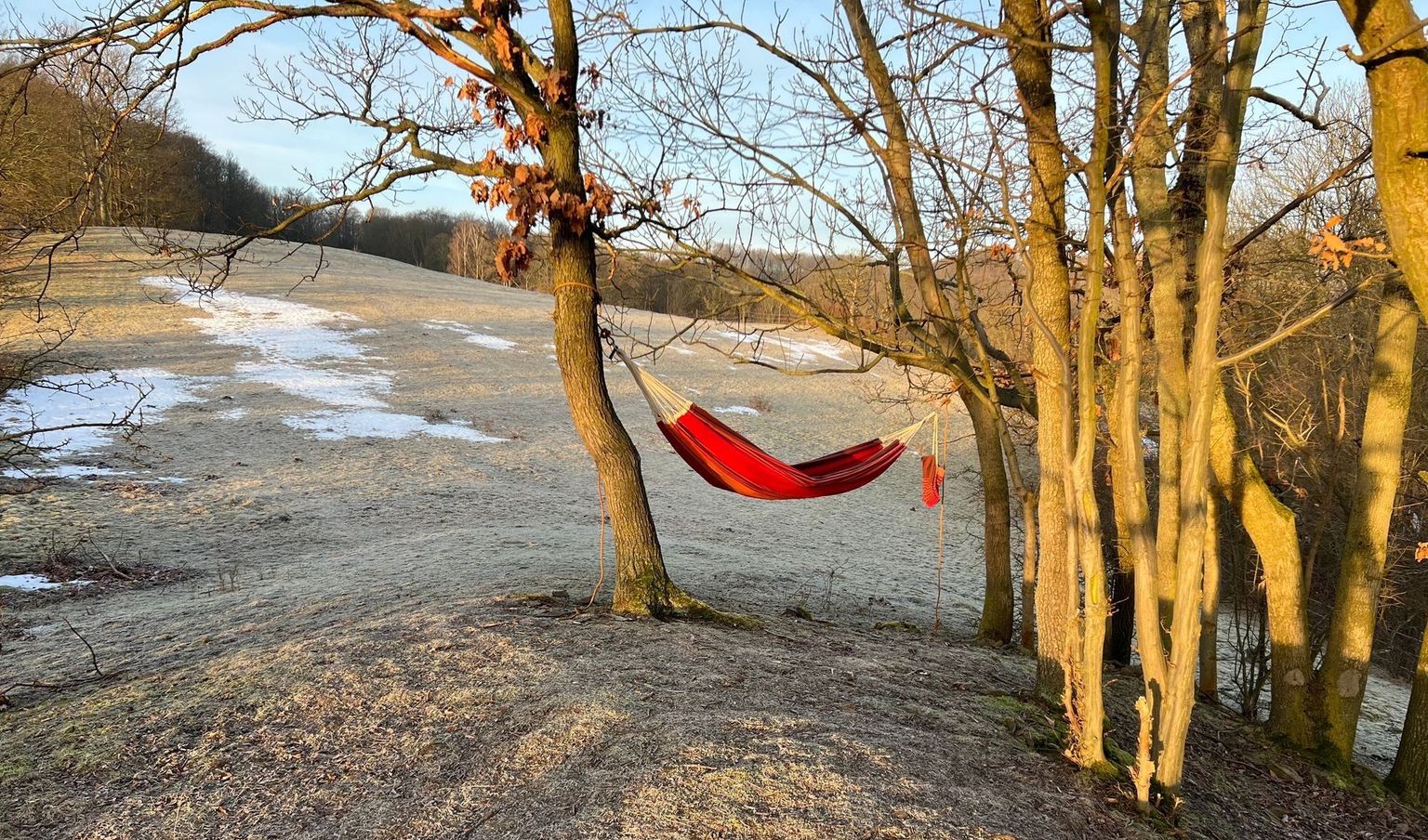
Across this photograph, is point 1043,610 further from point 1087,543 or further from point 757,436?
point 757,436

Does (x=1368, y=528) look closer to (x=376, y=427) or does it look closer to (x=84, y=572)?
(x=84, y=572)

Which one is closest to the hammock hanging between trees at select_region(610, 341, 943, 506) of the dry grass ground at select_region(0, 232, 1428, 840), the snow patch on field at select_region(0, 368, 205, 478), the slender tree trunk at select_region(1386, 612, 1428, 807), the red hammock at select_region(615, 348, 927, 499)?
the red hammock at select_region(615, 348, 927, 499)

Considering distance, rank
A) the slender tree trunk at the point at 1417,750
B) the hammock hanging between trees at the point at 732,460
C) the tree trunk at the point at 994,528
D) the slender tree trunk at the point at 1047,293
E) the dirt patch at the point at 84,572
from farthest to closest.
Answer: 1. the dirt patch at the point at 84,572
2. the tree trunk at the point at 994,528
3. the hammock hanging between trees at the point at 732,460
4. the slender tree trunk at the point at 1417,750
5. the slender tree trunk at the point at 1047,293

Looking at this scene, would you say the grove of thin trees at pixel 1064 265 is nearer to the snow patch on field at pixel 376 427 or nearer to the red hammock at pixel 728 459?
the red hammock at pixel 728 459

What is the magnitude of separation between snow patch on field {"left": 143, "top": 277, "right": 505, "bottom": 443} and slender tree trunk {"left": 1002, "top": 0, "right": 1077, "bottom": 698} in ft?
34.2

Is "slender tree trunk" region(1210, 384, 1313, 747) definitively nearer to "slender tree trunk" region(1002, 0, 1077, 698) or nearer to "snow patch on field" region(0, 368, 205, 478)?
"slender tree trunk" region(1002, 0, 1077, 698)

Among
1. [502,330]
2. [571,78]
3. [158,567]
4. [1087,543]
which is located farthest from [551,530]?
[502,330]

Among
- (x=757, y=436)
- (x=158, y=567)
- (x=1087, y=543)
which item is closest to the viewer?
(x=1087, y=543)

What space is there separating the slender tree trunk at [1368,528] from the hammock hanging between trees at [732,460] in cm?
219

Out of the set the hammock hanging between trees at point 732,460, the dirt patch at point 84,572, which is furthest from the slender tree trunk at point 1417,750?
the dirt patch at point 84,572

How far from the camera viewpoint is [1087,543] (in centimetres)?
277

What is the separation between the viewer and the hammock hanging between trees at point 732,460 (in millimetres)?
4562

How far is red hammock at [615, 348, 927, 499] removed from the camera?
457 centimetres

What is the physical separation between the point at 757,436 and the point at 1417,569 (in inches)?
363
